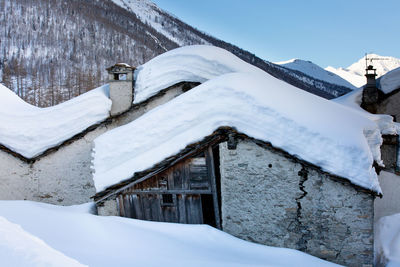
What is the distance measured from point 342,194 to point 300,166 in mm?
953

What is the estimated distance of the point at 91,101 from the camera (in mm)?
11047

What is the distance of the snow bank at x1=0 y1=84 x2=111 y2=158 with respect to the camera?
10.3 meters

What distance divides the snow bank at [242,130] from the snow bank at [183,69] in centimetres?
→ 330

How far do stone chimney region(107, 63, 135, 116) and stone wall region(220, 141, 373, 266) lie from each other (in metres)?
5.92

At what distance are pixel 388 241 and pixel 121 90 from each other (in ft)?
31.3

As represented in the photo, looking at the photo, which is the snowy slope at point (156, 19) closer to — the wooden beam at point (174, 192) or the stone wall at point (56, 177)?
the stone wall at point (56, 177)

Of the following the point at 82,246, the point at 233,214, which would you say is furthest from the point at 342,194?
the point at 82,246

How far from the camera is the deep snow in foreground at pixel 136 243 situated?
4629 mm

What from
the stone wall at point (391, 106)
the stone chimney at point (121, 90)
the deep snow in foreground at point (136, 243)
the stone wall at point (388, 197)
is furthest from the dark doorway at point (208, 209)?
the stone wall at point (391, 106)

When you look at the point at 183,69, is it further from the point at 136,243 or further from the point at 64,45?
the point at 64,45

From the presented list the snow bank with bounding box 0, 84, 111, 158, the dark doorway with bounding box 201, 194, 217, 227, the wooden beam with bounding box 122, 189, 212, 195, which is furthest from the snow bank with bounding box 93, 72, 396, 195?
the snow bank with bounding box 0, 84, 111, 158

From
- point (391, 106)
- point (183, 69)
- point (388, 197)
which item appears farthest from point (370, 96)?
point (183, 69)

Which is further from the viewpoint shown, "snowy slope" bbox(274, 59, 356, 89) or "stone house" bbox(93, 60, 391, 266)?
"snowy slope" bbox(274, 59, 356, 89)

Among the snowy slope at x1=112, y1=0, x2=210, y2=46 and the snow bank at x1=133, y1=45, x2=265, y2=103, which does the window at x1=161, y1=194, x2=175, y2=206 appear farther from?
the snowy slope at x1=112, y1=0, x2=210, y2=46
